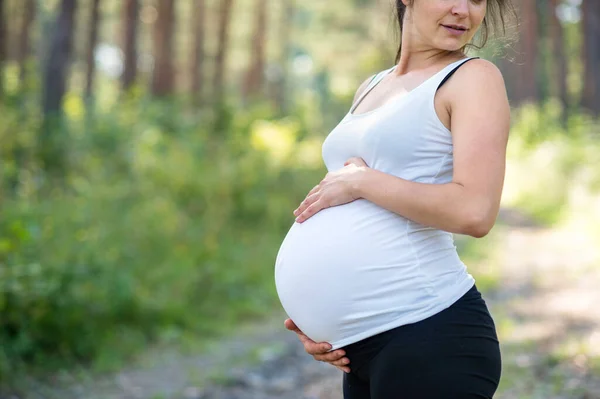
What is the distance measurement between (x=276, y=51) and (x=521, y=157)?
36.8 meters

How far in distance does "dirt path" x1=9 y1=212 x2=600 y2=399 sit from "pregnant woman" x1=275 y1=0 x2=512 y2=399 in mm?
3051

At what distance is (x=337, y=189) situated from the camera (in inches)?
88.1

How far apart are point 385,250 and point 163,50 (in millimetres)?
18336

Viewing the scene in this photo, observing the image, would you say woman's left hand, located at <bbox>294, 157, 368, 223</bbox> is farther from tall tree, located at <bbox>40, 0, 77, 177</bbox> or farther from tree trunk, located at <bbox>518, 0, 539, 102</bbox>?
tree trunk, located at <bbox>518, 0, 539, 102</bbox>

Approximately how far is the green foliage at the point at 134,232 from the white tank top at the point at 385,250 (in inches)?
127

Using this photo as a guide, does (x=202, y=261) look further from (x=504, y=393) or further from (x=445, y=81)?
(x=445, y=81)

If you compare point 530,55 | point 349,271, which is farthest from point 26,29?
point 349,271

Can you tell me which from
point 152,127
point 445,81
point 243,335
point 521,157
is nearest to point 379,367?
point 445,81

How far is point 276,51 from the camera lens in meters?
55.1

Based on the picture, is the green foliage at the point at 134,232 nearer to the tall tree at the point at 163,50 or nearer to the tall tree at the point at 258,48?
the tall tree at the point at 163,50

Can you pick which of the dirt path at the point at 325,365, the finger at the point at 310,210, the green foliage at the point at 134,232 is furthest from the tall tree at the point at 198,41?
the finger at the point at 310,210

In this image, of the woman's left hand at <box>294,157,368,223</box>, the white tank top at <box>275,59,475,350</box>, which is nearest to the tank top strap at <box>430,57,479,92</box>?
the white tank top at <box>275,59,475,350</box>

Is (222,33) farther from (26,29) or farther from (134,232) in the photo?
(134,232)

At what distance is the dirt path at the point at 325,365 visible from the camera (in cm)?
534
